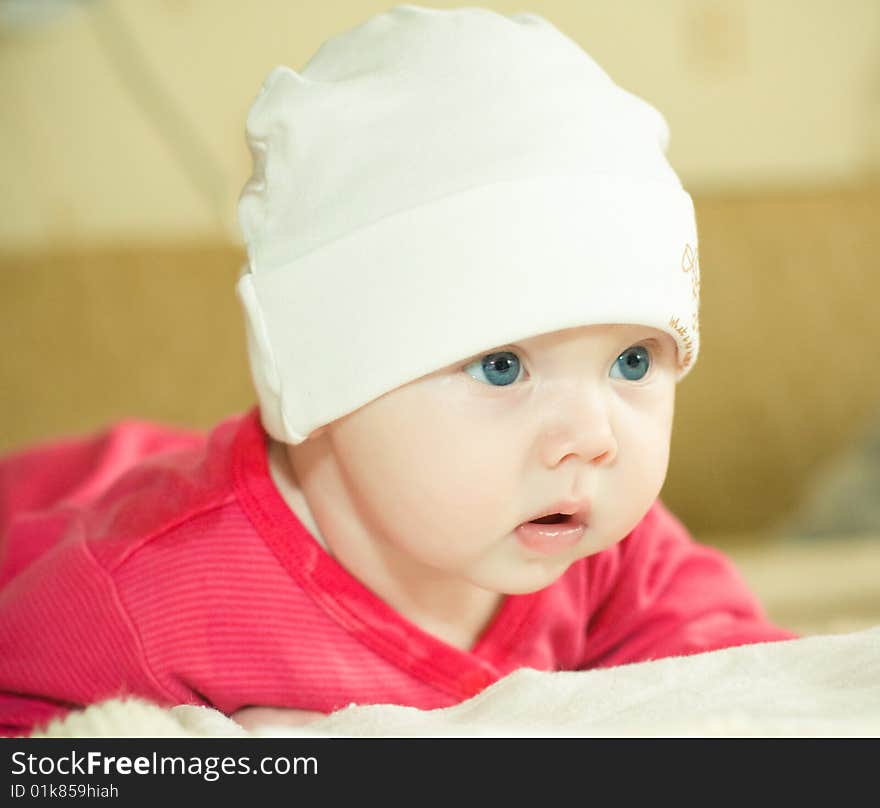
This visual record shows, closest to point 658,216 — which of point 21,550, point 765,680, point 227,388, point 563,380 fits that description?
point 563,380

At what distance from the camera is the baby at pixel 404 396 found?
63 cm

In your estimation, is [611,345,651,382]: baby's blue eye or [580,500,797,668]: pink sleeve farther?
[580,500,797,668]: pink sleeve

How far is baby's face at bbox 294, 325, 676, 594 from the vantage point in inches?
24.9

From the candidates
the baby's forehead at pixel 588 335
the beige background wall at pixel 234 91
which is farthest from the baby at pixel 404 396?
the beige background wall at pixel 234 91

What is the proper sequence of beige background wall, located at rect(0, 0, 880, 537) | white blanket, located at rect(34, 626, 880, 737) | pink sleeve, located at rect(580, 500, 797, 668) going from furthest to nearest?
beige background wall, located at rect(0, 0, 880, 537) < pink sleeve, located at rect(580, 500, 797, 668) < white blanket, located at rect(34, 626, 880, 737)

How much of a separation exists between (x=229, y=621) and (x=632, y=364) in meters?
0.30

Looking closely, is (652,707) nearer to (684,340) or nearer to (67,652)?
(684,340)

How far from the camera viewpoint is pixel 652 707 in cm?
60

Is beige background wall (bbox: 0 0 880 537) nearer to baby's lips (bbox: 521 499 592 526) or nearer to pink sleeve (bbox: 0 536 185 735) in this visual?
pink sleeve (bbox: 0 536 185 735)

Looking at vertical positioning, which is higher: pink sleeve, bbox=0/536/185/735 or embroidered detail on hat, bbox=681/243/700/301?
embroidered detail on hat, bbox=681/243/700/301

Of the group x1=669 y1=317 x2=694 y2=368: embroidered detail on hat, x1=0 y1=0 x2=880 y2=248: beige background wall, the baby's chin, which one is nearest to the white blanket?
the baby's chin

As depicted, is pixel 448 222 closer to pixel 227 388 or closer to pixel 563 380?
pixel 563 380

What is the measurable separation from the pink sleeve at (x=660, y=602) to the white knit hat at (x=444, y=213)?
0.81ft

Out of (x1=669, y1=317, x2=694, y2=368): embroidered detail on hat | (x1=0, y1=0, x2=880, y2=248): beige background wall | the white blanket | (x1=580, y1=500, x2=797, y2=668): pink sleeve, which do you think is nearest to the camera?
the white blanket
